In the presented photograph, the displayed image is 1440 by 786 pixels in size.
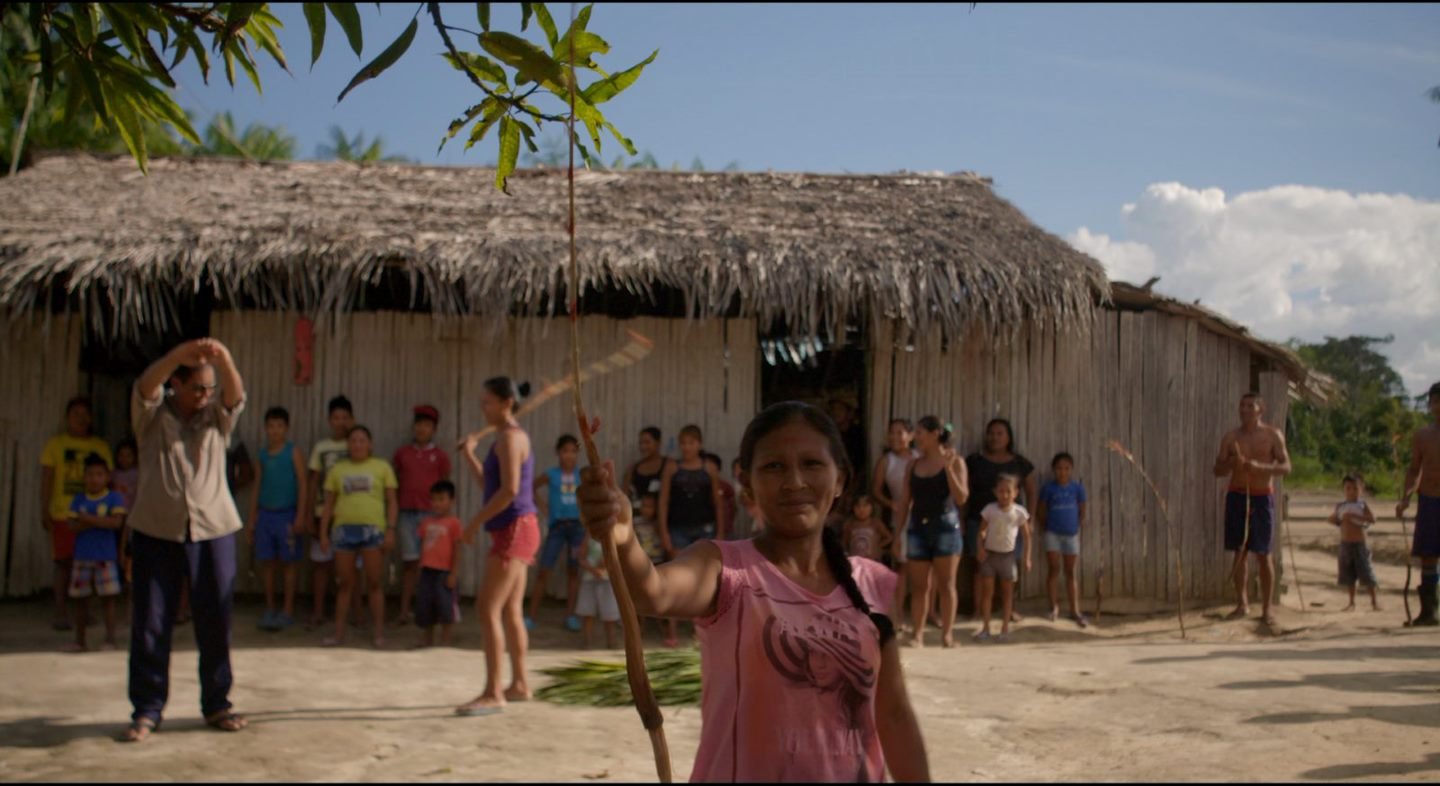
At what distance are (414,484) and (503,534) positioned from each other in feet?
10.4

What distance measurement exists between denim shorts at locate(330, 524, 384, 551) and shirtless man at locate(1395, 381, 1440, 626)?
270 inches

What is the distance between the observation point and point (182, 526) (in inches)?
206

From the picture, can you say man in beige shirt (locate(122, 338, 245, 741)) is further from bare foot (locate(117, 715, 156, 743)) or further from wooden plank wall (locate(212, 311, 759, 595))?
wooden plank wall (locate(212, 311, 759, 595))

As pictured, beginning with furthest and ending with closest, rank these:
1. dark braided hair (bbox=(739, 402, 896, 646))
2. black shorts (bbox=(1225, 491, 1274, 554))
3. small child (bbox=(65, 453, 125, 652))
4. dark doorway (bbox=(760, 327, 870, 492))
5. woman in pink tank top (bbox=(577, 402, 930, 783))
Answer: dark doorway (bbox=(760, 327, 870, 492)) < black shorts (bbox=(1225, 491, 1274, 554)) < small child (bbox=(65, 453, 125, 652)) < dark braided hair (bbox=(739, 402, 896, 646)) < woman in pink tank top (bbox=(577, 402, 930, 783))

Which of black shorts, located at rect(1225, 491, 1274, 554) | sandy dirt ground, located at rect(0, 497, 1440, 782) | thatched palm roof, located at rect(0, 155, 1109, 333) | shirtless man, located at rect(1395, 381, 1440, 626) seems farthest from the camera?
black shorts, located at rect(1225, 491, 1274, 554)

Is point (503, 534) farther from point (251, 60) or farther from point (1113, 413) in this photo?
point (1113, 413)

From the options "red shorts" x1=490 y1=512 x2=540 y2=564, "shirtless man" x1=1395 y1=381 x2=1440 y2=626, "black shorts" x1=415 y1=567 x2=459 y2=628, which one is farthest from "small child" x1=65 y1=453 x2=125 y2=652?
"shirtless man" x1=1395 y1=381 x2=1440 y2=626

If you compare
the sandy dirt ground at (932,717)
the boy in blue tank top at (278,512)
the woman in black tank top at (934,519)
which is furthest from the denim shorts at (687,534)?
the boy in blue tank top at (278,512)

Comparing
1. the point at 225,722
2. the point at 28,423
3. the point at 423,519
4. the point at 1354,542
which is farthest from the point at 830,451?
the point at 28,423

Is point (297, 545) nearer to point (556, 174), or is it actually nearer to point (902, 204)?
point (556, 174)

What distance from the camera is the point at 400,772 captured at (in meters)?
4.83

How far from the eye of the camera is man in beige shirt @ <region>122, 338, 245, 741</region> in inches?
204

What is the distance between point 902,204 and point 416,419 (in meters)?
4.42

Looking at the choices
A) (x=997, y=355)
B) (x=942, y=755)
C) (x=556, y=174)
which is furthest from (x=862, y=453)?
(x=942, y=755)
